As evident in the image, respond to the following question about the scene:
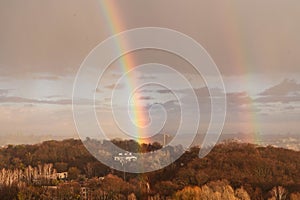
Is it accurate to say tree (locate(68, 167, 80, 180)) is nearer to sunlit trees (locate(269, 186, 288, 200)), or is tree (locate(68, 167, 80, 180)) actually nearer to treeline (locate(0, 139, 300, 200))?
treeline (locate(0, 139, 300, 200))

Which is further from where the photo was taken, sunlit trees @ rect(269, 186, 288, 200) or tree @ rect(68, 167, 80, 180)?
tree @ rect(68, 167, 80, 180)

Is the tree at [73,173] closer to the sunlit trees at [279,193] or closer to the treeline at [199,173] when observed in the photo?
the treeline at [199,173]

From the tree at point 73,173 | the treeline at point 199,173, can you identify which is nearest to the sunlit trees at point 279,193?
the treeline at point 199,173

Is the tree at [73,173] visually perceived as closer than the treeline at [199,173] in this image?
No

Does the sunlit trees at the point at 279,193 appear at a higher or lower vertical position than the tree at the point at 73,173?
lower

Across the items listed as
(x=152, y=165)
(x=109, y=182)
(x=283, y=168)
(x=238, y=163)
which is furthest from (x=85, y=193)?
(x=283, y=168)

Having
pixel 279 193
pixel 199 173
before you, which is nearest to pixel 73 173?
pixel 199 173

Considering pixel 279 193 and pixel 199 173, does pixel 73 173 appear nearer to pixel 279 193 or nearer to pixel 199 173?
pixel 199 173

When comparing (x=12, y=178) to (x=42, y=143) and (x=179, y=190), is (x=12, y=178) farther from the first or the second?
(x=179, y=190)

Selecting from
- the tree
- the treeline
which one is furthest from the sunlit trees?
the tree
